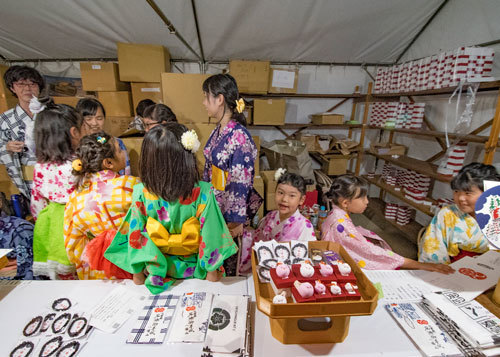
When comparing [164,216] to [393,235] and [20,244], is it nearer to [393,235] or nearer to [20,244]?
[20,244]

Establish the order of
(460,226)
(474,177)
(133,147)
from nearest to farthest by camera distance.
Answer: (474,177) → (460,226) → (133,147)

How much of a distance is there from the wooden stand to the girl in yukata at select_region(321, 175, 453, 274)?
0.71 m

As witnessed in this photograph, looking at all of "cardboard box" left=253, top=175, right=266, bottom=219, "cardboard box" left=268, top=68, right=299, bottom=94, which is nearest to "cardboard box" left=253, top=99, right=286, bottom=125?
"cardboard box" left=268, top=68, right=299, bottom=94

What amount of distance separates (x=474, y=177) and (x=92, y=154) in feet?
6.93

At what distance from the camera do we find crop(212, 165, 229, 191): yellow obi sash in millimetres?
1513

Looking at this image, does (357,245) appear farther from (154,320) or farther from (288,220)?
(154,320)

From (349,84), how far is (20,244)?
412cm

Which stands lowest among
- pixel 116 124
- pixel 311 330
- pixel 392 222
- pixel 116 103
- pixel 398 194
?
pixel 392 222

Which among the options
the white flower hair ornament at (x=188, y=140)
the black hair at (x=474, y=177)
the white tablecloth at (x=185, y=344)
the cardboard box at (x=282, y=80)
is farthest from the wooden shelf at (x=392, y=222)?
the white flower hair ornament at (x=188, y=140)

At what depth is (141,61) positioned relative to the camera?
2947 mm

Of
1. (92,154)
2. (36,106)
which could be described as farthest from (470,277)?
(36,106)

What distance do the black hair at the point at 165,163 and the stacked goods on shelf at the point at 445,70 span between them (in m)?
2.51

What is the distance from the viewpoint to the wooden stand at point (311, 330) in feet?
2.22

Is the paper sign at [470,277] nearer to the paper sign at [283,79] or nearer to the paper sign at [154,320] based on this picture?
the paper sign at [154,320]
